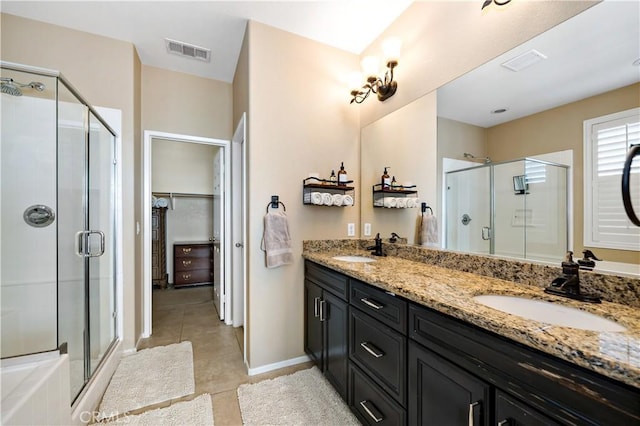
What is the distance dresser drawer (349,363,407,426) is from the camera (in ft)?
3.89

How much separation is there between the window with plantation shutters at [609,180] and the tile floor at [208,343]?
209cm

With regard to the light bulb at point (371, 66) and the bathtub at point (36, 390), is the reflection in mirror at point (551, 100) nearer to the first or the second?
the light bulb at point (371, 66)

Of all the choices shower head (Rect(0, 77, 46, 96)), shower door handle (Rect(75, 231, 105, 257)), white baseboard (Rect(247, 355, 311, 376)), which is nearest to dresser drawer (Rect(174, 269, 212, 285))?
shower door handle (Rect(75, 231, 105, 257))

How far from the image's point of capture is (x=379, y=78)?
219 centimetres

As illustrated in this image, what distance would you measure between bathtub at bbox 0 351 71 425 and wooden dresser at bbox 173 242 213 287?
3044 mm

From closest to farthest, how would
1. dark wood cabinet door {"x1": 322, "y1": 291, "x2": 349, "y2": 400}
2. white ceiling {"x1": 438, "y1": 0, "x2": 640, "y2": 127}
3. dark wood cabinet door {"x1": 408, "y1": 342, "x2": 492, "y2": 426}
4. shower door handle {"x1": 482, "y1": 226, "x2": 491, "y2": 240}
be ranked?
dark wood cabinet door {"x1": 408, "y1": 342, "x2": 492, "y2": 426} → white ceiling {"x1": 438, "y1": 0, "x2": 640, "y2": 127} → shower door handle {"x1": 482, "y1": 226, "x2": 491, "y2": 240} → dark wood cabinet door {"x1": 322, "y1": 291, "x2": 349, "y2": 400}

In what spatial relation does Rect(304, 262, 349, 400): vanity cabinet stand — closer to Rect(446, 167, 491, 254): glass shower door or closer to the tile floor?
the tile floor

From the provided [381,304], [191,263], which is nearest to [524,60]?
[381,304]

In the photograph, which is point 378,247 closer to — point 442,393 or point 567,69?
point 442,393

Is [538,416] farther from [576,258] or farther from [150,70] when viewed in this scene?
[150,70]

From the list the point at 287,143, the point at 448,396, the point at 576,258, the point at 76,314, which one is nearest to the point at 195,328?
the point at 76,314

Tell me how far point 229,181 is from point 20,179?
5.38 ft

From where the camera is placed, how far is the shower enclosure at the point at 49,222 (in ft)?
6.23

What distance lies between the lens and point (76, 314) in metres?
1.92
